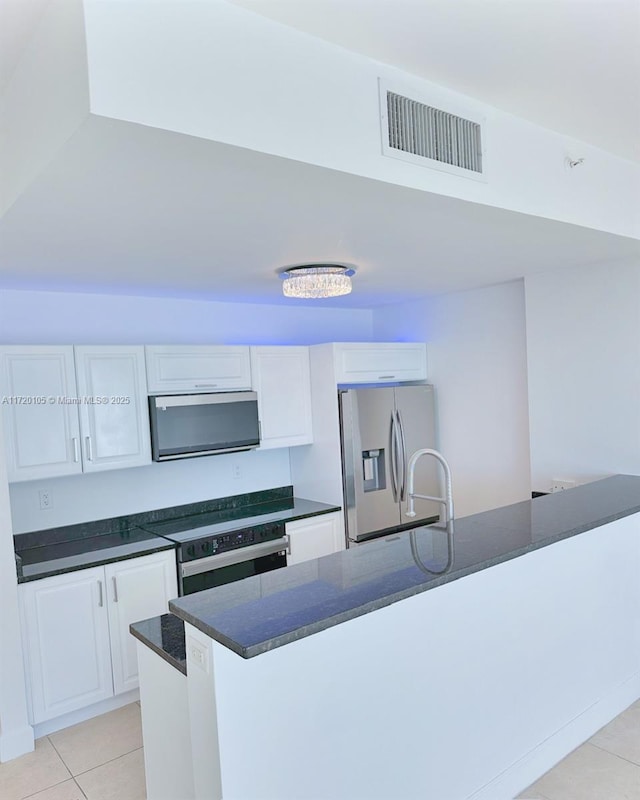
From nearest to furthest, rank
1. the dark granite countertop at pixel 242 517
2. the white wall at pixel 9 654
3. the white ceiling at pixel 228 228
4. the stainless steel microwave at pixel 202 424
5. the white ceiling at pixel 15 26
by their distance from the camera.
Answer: the white ceiling at pixel 15 26, the white ceiling at pixel 228 228, the white wall at pixel 9 654, the stainless steel microwave at pixel 202 424, the dark granite countertop at pixel 242 517

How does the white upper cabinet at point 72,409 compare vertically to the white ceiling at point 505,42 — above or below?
below

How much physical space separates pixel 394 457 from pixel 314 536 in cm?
80

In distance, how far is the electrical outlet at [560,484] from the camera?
12.4 feet

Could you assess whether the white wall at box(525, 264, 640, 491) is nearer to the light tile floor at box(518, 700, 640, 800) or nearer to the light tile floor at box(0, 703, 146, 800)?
the light tile floor at box(518, 700, 640, 800)

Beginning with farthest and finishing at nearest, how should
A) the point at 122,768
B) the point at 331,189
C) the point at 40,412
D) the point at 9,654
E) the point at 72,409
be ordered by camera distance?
the point at 72,409 → the point at 40,412 → the point at 9,654 → the point at 122,768 → the point at 331,189

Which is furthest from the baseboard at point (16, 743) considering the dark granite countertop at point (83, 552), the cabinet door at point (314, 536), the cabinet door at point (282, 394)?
the cabinet door at point (282, 394)

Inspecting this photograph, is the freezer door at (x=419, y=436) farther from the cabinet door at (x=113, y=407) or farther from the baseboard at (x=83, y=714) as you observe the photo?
the baseboard at (x=83, y=714)

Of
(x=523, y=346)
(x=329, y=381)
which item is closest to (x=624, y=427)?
(x=523, y=346)

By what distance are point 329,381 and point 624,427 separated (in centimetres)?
189

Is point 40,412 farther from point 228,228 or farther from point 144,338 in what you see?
point 228,228

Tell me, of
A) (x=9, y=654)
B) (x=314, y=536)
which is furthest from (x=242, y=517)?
(x=9, y=654)

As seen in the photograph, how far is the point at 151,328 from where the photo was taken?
13.2ft

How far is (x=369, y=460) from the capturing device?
4281 mm

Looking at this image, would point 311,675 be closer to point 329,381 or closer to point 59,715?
point 59,715
